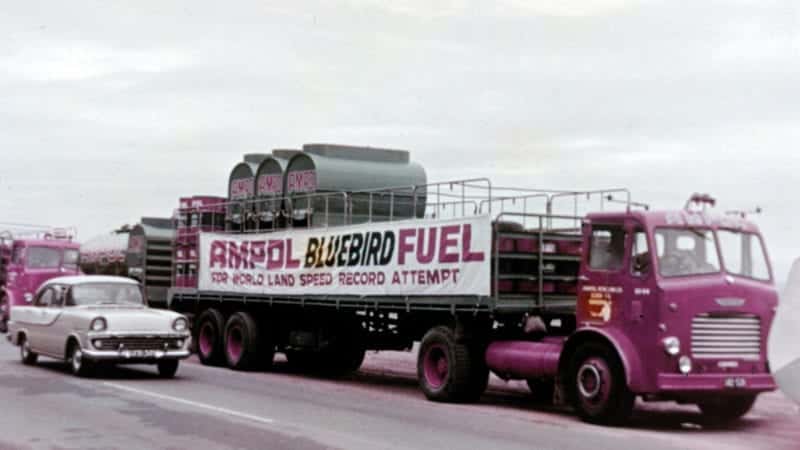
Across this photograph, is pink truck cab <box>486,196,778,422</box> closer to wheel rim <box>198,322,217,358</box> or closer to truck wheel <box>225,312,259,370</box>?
truck wheel <box>225,312,259,370</box>

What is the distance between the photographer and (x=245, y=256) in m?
22.8

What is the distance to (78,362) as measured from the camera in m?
18.9

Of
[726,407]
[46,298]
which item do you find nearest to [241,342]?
[46,298]

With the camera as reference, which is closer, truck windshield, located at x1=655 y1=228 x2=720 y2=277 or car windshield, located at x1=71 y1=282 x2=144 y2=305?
truck windshield, located at x1=655 y1=228 x2=720 y2=277

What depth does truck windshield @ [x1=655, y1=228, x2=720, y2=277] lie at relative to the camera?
1438cm

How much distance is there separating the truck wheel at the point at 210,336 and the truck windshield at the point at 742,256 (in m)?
11.3

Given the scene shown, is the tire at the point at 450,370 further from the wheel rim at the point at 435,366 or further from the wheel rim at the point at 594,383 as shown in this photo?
the wheel rim at the point at 594,383

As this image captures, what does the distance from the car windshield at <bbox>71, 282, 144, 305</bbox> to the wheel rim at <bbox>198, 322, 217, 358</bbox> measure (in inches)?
131

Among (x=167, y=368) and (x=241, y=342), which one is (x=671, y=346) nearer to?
(x=167, y=368)

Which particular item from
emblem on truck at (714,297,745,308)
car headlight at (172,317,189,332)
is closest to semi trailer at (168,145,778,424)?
emblem on truck at (714,297,745,308)

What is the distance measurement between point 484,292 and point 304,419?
355 centimetres

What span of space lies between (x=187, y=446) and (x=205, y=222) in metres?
13.8

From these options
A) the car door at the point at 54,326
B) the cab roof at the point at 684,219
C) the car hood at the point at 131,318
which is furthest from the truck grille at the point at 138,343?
the cab roof at the point at 684,219

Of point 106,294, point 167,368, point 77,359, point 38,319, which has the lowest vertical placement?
point 167,368
